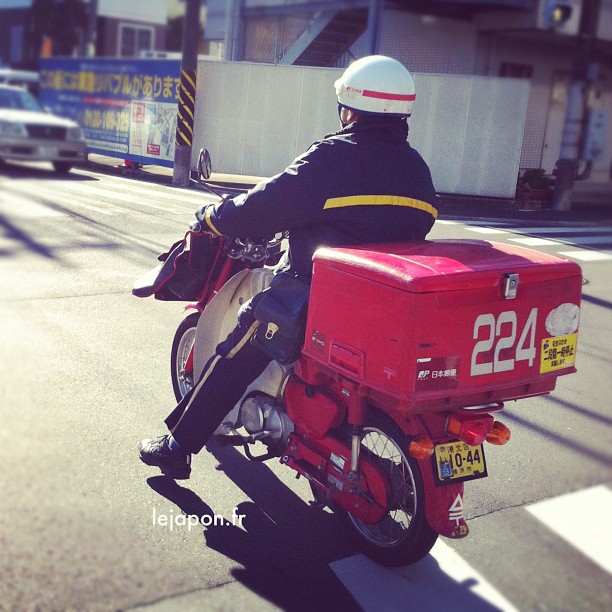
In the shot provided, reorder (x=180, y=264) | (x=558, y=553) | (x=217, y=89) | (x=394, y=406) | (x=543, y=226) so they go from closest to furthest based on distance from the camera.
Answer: (x=394, y=406) < (x=558, y=553) < (x=180, y=264) < (x=543, y=226) < (x=217, y=89)

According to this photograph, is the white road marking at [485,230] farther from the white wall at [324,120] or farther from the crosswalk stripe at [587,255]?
the white wall at [324,120]

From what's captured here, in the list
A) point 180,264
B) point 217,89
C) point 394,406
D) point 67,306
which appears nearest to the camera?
point 394,406

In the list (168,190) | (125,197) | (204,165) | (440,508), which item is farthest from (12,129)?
(168,190)

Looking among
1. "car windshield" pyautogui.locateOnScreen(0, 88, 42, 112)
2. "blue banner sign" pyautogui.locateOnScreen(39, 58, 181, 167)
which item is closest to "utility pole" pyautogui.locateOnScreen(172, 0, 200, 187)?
"blue banner sign" pyautogui.locateOnScreen(39, 58, 181, 167)

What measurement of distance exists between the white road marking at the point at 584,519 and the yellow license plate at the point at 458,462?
588 mm

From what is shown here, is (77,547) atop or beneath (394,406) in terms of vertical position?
beneath

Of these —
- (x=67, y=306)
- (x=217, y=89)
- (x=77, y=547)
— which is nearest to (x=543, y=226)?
(x=217, y=89)

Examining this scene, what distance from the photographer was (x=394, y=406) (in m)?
3.04

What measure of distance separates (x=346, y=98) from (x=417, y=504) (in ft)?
5.29

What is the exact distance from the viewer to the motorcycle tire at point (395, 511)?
3160 mm

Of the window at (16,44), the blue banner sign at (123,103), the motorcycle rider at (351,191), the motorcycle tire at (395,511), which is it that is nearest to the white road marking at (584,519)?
the motorcycle tire at (395,511)

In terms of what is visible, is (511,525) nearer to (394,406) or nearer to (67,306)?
(394,406)

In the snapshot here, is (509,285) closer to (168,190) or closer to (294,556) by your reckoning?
(294,556)

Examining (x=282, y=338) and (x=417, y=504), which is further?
Answer: (x=282, y=338)
